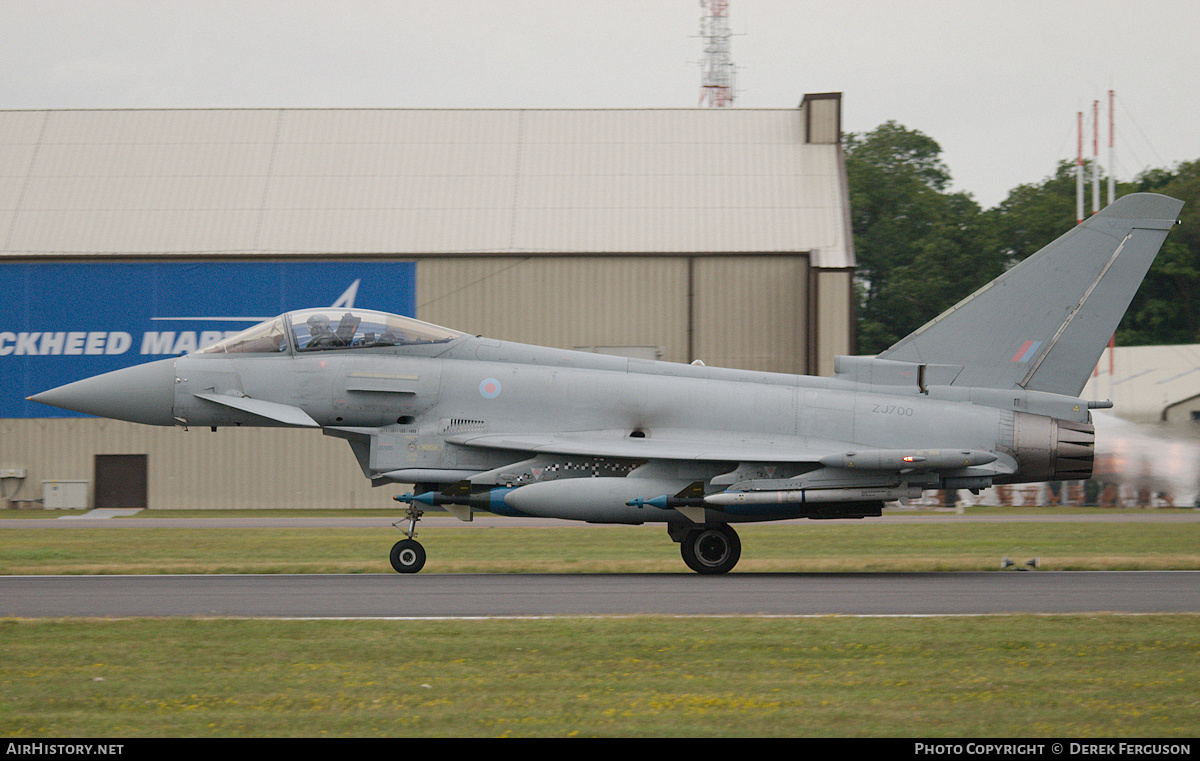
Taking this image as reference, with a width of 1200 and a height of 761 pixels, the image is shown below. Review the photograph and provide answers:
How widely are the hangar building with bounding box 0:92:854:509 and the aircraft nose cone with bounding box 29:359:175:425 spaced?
1774 cm

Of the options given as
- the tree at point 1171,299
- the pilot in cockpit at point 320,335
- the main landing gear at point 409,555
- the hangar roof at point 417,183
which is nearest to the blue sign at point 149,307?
the hangar roof at point 417,183

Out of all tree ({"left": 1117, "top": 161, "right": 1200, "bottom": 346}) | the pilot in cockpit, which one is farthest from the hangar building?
tree ({"left": 1117, "top": 161, "right": 1200, "bottom": 346})

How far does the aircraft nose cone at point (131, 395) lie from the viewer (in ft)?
51.8

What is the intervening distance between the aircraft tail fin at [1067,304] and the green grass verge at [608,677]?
5.47 metres

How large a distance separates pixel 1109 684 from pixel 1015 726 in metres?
1.52

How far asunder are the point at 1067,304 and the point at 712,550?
18.9 feet

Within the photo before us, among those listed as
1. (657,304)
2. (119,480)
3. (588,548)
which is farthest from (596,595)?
(119,480)

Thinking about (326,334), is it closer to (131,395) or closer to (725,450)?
(131,395)

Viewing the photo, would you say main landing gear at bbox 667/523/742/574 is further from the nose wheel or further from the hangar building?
the hangar building

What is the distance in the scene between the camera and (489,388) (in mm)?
15680

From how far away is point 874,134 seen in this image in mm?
72438

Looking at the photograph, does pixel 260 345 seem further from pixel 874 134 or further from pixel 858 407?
pixel 874 134

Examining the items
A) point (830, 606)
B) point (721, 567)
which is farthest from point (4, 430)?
point (830, 606)

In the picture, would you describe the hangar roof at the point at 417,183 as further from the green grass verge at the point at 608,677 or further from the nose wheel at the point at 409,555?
the green grass verge at the point at 608,677
